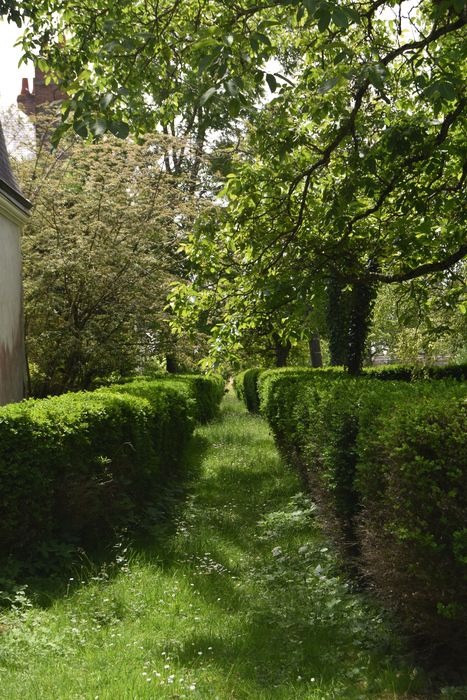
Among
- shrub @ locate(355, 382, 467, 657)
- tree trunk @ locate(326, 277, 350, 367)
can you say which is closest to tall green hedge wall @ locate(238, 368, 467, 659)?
shrub @ locate(355, 382, 467, 657)

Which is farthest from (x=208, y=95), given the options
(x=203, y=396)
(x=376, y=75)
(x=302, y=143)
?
(x=203, y=396)

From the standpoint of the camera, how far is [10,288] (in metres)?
11.4

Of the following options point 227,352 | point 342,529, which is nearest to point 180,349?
point 227,352

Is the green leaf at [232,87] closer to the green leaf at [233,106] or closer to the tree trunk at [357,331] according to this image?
the green leaf at [233,106]

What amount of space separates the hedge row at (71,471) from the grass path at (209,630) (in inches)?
21.9

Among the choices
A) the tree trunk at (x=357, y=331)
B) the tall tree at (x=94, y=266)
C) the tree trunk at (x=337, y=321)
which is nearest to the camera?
the tree trunk at (x=357, y=331)

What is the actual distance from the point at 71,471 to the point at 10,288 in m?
5.51

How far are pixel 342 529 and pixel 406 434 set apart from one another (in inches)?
85.5

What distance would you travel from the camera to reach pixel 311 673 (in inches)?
172

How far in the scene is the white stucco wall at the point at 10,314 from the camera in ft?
35.5

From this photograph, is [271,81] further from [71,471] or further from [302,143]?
[71,471]

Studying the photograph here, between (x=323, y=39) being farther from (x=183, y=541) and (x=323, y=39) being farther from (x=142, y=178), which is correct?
(x=142, y=178)

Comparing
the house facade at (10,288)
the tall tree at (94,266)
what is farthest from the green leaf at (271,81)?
the tall tree at (94,266)

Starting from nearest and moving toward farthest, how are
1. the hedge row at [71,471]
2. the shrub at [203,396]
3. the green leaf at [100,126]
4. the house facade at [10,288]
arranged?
1. the green leaf at [100,126]
2. the hedge row at [71,471]
3. the house facade at [10,288]
4. the shrub at [203,396]
